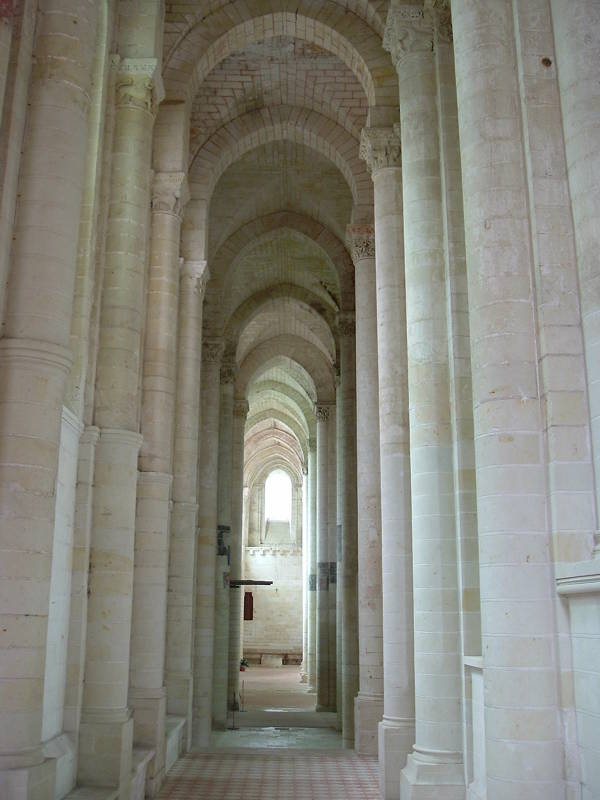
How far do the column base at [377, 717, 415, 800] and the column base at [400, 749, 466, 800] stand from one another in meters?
1.70

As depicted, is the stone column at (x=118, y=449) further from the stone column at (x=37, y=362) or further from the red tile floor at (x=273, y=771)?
the stone column at (x=37, y=362)

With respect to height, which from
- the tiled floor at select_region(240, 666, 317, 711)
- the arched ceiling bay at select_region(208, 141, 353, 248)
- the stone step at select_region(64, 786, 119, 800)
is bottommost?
the tiled floor at select_region(240, 666, 317, 711)

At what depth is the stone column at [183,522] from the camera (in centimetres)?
1542

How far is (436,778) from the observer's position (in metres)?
8.86

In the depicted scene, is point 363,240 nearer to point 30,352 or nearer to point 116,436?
point 116,436

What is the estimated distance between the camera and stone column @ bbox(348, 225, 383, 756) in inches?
573

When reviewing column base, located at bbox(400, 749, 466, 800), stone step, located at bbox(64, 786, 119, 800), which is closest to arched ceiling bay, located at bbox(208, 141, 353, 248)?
stone step, located at bbox(64, 786, 119, 800)

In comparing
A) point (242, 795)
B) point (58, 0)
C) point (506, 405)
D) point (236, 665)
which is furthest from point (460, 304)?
point (236, 665)

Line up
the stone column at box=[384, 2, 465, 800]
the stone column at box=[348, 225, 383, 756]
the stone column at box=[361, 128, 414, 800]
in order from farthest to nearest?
the stone column at box=[348, 225, 383, 756], the stone column at box=[361, 128, 414, 800], the stone column at box=[384, 2, 465, 800]

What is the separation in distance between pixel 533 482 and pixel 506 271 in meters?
1.89

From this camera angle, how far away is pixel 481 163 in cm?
750

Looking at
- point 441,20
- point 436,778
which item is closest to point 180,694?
point 436,778

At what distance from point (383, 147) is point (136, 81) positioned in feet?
12.8

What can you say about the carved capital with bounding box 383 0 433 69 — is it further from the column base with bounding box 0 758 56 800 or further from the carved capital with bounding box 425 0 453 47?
the column base with bounding box 0 758 56 800
